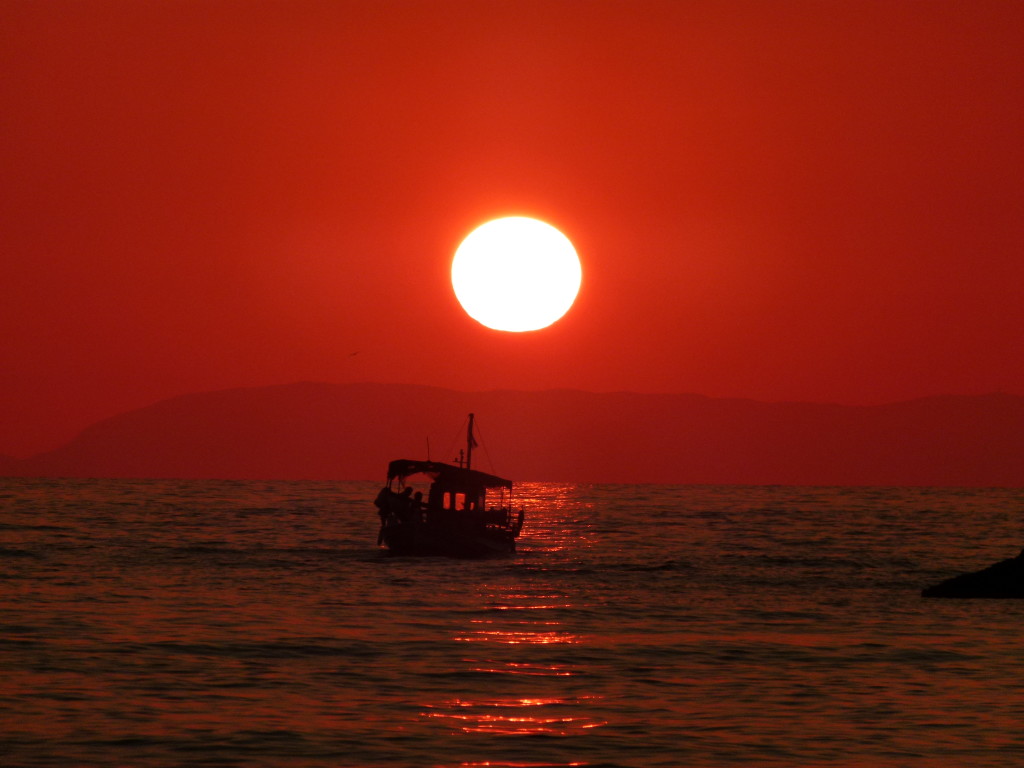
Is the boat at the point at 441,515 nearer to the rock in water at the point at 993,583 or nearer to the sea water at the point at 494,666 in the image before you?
the sea water at the point at 494,666

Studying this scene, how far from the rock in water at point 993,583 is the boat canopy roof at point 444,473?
897 inches

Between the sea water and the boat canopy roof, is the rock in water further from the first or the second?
the boat canopy roof

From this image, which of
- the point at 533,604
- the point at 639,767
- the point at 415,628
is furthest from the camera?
the point at 533,604

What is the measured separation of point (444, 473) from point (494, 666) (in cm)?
3534

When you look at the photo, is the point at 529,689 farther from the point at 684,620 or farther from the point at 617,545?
the point at 617,545

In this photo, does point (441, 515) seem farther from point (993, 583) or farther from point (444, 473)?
point (993, 583)

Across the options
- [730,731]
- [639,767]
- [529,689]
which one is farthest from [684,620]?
[639,767]

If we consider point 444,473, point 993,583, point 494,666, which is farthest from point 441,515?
point 494,666

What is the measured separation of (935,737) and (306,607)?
76.6 ft

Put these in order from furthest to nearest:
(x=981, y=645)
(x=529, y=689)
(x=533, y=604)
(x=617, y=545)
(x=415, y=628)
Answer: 1. (x=617, y=545)
2. (x=533, y=604)
3. (x=415, y=628)
4. (x=981, y=645)
5. (x=529, y=689)

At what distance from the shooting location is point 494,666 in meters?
28.2

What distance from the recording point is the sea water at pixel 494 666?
2012 centimetres

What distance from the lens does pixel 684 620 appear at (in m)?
38.7

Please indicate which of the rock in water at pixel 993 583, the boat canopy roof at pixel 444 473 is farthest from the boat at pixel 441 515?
the rock in water at pixel 993 583
